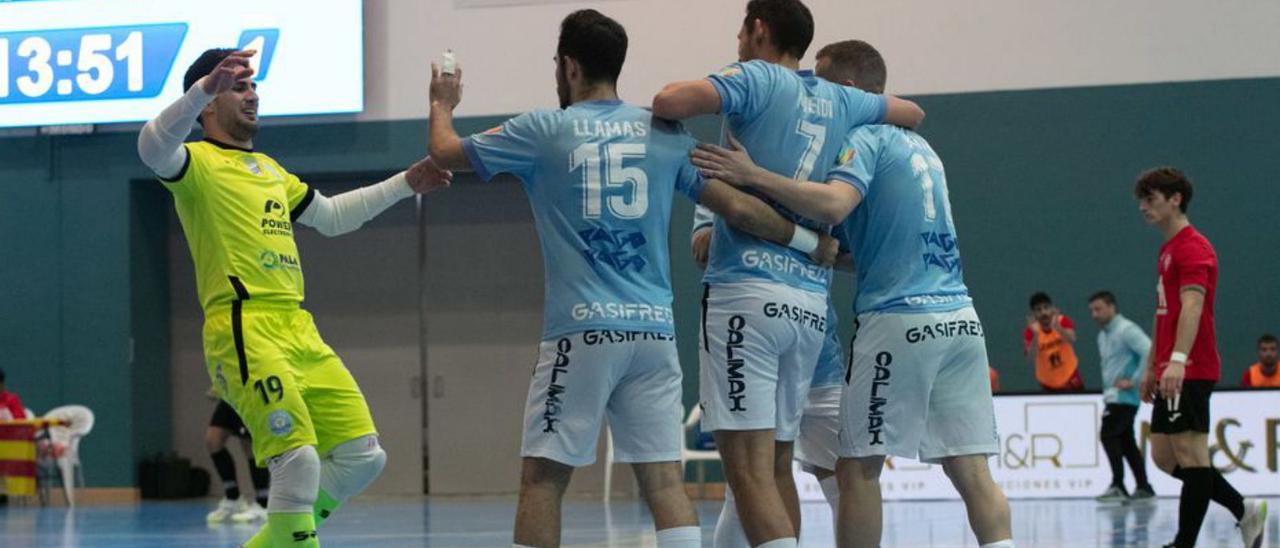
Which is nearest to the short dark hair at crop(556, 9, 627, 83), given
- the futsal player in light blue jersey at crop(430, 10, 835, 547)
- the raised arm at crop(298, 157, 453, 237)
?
the futsal player in light blue jersey at crop(430, 10, 835, 547)

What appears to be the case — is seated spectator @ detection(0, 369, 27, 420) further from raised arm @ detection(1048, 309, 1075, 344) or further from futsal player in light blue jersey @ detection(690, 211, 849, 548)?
futsal player in light blue jersey @ detection(690, 211, 849, 548)

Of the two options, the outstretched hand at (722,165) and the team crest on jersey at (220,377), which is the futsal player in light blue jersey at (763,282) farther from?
the team crest on jersey at (220,377)

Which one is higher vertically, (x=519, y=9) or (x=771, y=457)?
(x=519, y=9)

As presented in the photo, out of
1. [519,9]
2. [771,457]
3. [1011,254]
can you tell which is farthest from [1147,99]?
[771,457]

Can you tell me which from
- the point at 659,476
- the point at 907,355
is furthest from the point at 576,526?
the point at 659,476

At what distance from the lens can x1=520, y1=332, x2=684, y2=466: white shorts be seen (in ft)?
15.5

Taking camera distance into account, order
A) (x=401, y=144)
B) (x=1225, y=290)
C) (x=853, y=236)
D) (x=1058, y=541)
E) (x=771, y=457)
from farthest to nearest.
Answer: (x=401, y=144) → (x=1225, y=290) → (x=1058, y=541) → (x=853, y=236) → (x=771, y=457)

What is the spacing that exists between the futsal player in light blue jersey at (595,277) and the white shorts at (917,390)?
817 mm

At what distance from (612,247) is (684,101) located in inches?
19.8

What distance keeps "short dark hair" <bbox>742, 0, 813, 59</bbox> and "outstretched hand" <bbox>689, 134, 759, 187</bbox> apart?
1.62 feet

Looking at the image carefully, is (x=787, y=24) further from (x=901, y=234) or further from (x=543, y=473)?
(x=543, y=473)

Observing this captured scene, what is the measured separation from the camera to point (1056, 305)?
1611 centimetres

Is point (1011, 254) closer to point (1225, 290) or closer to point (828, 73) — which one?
point (1225, 290)

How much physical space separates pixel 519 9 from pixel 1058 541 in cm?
972
